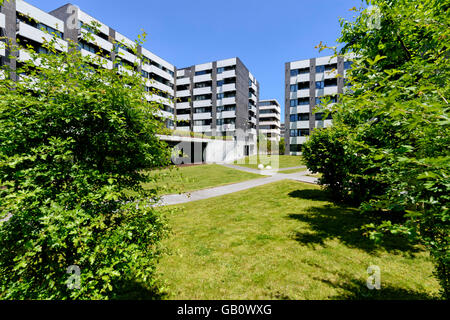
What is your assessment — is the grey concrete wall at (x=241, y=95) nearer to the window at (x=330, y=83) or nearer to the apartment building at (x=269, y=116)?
the window at (x=330, y=83)

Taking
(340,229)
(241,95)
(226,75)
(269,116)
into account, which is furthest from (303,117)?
(269,116)

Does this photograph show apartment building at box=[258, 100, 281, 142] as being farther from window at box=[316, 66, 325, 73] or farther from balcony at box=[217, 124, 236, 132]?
window at box=[316, 66, 325, 73]

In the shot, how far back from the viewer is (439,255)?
7.62 ft

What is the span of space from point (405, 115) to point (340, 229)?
6478 millimetres

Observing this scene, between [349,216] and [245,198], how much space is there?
5.77 meters

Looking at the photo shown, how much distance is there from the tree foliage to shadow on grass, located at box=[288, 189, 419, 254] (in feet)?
3.31

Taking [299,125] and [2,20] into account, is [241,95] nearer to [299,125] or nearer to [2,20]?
[299,125]

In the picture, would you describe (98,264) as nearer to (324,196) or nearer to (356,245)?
(356,245)

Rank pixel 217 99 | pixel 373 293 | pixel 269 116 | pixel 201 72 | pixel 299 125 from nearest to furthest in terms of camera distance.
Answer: pixel 373 293
pixel 299 125
pixel 217 99
pixel 201 72
pixel 269 116

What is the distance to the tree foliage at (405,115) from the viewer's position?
212 centimetres

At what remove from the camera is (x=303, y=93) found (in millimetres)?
45344

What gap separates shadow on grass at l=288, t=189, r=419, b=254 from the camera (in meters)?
6.01

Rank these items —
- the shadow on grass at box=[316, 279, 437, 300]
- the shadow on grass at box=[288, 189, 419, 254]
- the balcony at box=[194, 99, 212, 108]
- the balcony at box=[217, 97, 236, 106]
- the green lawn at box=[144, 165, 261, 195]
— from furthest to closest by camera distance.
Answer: the balcony at box=[194, 99, 212, 108]
the balcony at box=[217, 97, 236, 106]
the shadow on grass at box=[288, 189, 419, 254]
the shadow on grass at box=[316, 279, 437, 300]
the green lawn at box=[144, 165, 261, 195]

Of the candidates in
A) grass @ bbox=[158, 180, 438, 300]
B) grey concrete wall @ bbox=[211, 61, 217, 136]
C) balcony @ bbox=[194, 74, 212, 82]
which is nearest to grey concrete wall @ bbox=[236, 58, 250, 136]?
grey concrete wall @ bbox=[211, 61, 217, 136]
